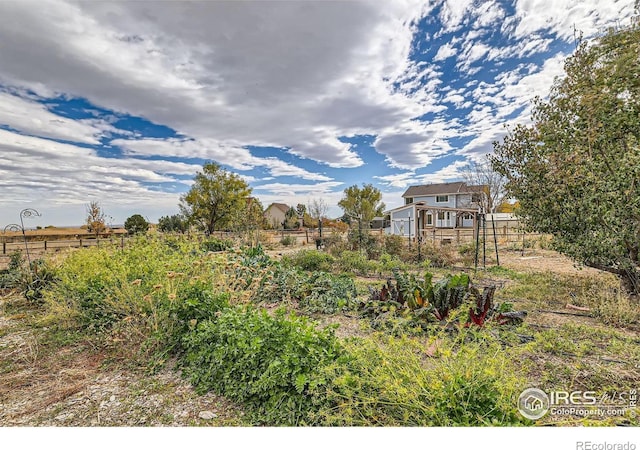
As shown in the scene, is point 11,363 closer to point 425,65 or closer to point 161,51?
point 161,51

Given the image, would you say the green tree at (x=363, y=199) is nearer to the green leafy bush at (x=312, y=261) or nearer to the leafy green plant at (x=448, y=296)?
the green leafy bush at (x=312, y=261)

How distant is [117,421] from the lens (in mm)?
1541

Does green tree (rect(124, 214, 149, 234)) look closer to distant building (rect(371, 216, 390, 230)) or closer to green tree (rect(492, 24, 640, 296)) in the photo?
green tree (rect(492, 24, 640, 296))

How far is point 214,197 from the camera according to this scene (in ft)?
46.8

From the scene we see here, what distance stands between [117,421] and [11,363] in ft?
4.51

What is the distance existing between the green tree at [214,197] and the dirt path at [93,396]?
35.8ft

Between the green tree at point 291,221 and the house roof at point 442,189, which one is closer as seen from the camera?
the house roof at point 442,189

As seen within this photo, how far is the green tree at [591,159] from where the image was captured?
3018 mm

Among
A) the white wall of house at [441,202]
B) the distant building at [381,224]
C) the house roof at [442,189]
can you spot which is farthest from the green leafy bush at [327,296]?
the white wall of house at [441,202]

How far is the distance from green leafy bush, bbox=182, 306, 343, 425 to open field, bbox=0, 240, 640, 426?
0.05ft

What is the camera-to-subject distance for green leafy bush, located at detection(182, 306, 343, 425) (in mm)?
1494

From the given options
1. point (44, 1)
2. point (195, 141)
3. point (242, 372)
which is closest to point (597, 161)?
point (242, 372)

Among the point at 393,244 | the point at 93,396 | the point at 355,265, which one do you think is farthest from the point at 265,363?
the point at 393,244

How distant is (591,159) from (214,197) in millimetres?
13462
